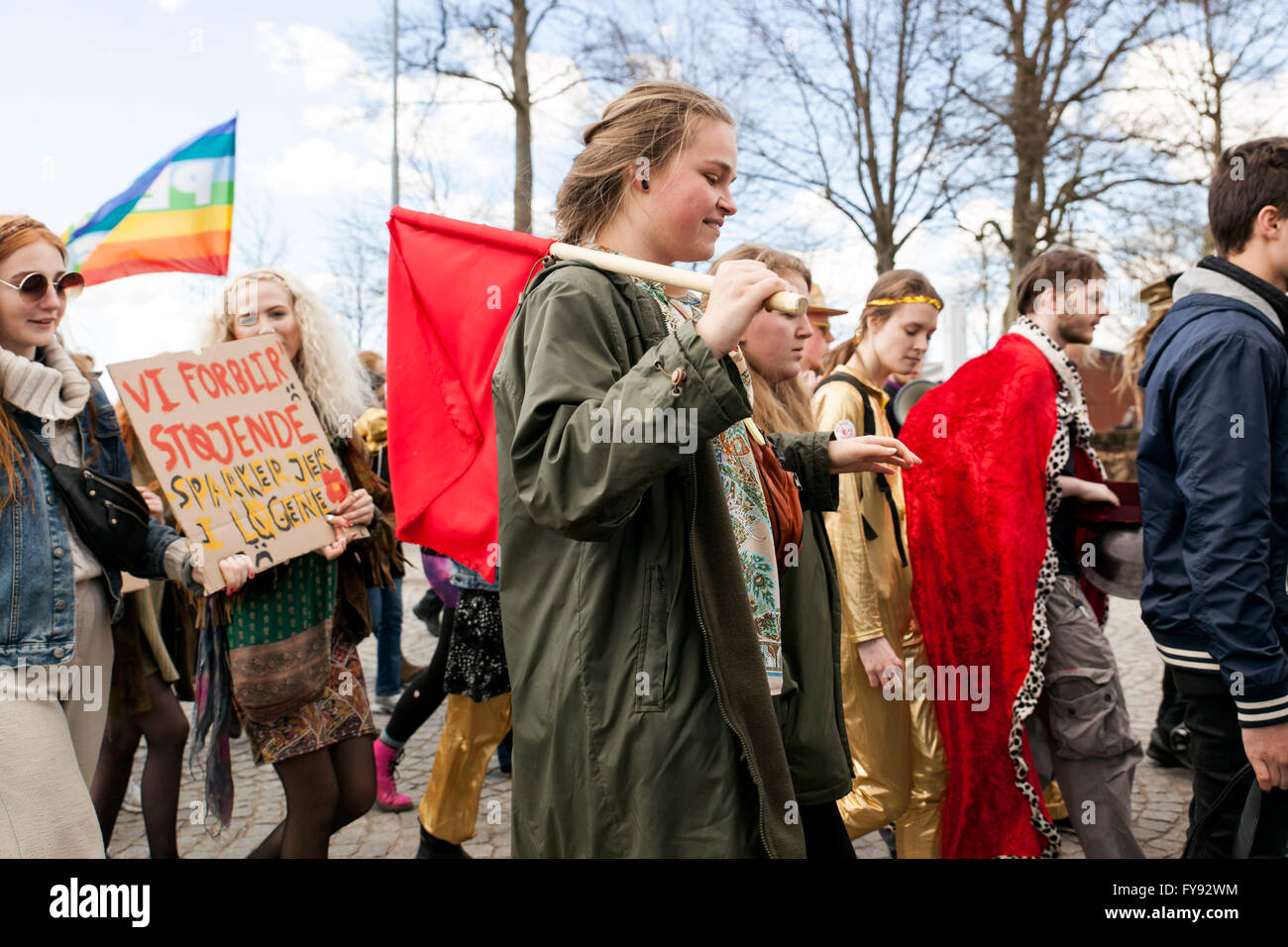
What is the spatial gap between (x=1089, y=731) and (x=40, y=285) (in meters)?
3.25

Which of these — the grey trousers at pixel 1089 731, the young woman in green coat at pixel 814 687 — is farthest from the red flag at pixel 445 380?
the grey trousers at pixel 1089 731

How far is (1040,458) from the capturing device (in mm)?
3303

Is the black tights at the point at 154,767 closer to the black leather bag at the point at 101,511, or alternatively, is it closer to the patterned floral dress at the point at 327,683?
the patterned floral dress at the point at 327,683

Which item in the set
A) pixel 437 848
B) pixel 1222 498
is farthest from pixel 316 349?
pixel 1222 498

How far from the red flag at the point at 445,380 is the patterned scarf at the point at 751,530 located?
0.52 meters

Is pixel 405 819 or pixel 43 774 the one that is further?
pixel 405 819

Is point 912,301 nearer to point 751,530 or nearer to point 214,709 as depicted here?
point 751,530

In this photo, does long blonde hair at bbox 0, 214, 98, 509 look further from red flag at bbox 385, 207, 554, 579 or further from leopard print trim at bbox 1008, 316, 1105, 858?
leopard print trim at bbox 1008, 316, 1105, 858

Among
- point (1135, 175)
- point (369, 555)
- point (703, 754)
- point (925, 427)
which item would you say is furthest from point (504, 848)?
point (1135, 175)

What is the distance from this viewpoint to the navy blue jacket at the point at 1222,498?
233cm

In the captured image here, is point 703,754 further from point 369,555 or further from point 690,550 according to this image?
point 369,555

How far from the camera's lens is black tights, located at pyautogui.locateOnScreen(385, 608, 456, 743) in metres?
4.07

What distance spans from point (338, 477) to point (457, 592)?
0.93 metres

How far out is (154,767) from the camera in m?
3.59
